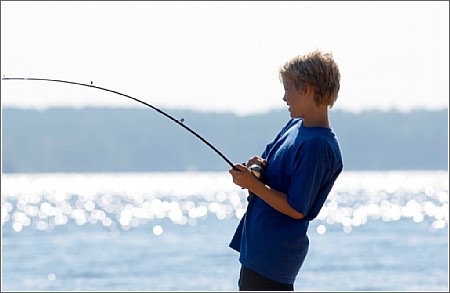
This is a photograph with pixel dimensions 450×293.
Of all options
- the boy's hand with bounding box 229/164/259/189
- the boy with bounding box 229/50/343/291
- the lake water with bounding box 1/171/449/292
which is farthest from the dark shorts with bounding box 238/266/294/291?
the lake water with bounding box 1/171/449/292

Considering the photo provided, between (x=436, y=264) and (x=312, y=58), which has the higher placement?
(x=312, y=58)

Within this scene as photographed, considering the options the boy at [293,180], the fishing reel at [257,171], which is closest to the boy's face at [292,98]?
the boy at [293,180]

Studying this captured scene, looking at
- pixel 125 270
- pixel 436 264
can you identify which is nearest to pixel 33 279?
pixel 125 270

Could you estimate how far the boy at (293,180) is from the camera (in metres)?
3.61

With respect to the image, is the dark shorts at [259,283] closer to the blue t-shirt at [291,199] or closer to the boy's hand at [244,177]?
the blue t-shirt at [291,199]

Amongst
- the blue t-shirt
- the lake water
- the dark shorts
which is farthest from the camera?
the lake water

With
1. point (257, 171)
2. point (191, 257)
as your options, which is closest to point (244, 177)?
point (257, 171)

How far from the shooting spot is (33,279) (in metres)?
14.2

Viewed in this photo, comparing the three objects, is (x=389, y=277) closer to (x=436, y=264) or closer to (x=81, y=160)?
(x=436, y=264)

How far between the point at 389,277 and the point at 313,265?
213cm

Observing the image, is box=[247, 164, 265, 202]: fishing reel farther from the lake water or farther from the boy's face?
the lake water

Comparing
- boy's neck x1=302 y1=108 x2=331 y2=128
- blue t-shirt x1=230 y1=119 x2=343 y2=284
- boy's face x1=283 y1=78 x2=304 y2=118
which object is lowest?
blue t-shirt x1=230 y1=119 x2=343 y2=284

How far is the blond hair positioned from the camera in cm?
361

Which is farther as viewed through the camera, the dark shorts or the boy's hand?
the dark shorts
